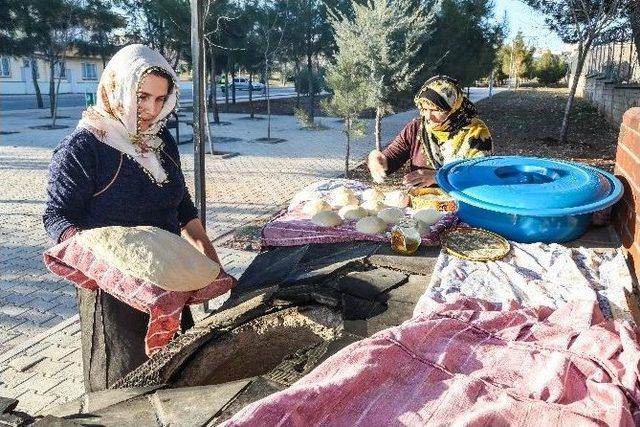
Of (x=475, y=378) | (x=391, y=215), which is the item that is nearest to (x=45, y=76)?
(x=391, y=215)

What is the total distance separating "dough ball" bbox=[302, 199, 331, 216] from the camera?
299 cm

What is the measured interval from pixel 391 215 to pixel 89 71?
4453 cm

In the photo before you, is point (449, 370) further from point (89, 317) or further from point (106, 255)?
point (89, 317)

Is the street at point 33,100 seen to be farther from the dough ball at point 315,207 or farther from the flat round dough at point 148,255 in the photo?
the flat round dough at point 148,255

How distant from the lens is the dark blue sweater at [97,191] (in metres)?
1.85

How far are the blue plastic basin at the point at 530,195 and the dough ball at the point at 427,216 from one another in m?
0.15

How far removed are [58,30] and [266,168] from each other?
1056 cm

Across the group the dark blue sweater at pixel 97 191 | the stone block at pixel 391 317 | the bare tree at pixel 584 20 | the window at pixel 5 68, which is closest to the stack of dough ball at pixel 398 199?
the stone block at pixel 391 317

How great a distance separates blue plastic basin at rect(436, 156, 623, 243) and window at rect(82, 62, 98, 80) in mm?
43719

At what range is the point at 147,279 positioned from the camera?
1.68m

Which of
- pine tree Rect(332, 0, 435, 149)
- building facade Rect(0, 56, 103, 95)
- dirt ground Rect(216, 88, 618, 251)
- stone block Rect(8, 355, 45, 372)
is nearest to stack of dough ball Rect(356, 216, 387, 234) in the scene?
stone block Rect(8, 355, 45, 372)

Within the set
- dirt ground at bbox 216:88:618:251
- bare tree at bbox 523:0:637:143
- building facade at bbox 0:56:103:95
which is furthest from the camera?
building facade at bbox 0:56:103:95

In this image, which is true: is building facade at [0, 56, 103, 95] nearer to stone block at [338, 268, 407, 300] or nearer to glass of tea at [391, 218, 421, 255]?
glass of tea at [391, 218, 421, 255]

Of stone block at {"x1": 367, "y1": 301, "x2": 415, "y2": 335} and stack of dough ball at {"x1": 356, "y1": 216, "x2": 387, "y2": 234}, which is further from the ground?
stack of dough ball at {"x1": 356, "y1": 216, "x2": 387, "y2": 234}
